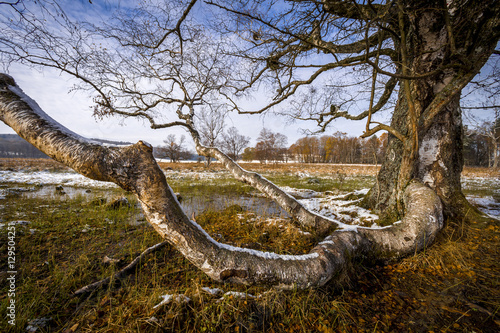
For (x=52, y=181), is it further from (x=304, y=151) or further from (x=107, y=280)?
(x=304, y=151)

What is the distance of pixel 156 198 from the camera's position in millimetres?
1673

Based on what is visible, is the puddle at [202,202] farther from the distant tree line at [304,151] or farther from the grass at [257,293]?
the distant tree line at [304,151]

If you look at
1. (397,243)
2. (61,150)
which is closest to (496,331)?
(397,243)

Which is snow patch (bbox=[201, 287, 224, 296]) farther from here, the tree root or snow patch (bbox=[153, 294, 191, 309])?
the tree root

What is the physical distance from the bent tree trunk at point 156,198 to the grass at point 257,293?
212 mm

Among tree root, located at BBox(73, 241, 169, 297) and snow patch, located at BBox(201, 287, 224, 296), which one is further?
tree root, located at BBox(73, 241, 169, 297)

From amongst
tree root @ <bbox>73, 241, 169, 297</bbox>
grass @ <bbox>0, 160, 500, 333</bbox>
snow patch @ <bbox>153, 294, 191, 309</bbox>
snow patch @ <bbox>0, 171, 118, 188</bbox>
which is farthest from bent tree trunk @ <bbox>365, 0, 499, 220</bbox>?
snow patch @ <bbox>0, 171, 118, 188</bbox>

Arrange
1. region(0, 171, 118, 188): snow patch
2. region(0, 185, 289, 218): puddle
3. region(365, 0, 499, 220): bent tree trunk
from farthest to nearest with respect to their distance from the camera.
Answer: region(0, 171, 118, 188): snow patch, region(0, 185, 289, 218): puddle, region(365, 0, 499, 220): bent tree trunk

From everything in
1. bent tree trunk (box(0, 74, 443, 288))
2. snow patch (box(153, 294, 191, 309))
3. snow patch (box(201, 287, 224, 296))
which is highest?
bent tree trunk (box(0, 74, 443, 288))

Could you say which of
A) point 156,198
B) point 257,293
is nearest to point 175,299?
point 257,293

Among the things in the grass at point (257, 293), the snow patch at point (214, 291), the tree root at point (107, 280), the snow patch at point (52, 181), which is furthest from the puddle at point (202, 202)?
the snow patch at point (214, 291)

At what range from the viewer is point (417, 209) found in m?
2.66

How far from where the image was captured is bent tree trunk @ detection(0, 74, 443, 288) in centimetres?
155

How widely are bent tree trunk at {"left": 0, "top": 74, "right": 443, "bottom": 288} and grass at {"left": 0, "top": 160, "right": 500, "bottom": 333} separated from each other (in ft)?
0.69
